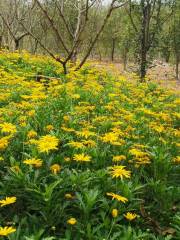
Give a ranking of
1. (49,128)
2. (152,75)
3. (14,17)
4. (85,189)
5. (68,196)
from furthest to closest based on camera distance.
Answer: (152,75)
(14,17)
(49,128)
(85,189)
(68,196)

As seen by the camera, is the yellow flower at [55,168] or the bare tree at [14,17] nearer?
the yellow flower at [55,168]

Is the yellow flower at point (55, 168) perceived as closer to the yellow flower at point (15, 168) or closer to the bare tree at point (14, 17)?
the yellow flower at point (15, 168)

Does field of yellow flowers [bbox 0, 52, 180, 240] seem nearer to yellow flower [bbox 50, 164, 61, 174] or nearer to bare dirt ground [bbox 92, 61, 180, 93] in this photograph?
yellow flower [bbox 50, 164, 61, 174]

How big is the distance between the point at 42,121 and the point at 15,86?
9.69ft

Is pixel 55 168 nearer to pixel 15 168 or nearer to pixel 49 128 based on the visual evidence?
pixel 15 168

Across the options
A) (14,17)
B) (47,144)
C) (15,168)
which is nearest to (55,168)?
(47,144)

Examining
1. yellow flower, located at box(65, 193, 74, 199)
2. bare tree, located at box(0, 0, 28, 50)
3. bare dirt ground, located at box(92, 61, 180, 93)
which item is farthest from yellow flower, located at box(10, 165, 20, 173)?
bare tree, located at box(0, 0, 28, 50)

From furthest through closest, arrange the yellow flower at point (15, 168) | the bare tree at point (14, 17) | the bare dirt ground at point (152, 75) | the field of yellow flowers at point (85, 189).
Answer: the bare tree at point (14, 17) < the bare dirt ground at point (152, 75) < the yellow flower at point (15, 168) < the field of yellow flowers at point (85, 189)

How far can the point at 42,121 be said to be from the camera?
5.91 m

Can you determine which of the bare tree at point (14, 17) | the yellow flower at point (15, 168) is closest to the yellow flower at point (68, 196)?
the yellow flower at point (15, 168)

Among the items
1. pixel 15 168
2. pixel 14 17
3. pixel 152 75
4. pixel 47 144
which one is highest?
pixel 14 17

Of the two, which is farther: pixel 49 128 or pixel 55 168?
pixel 49 128

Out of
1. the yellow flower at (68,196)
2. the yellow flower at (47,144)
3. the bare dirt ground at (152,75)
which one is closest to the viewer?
the yellow flower at (68,196)

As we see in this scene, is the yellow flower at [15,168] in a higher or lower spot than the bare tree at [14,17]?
lower
